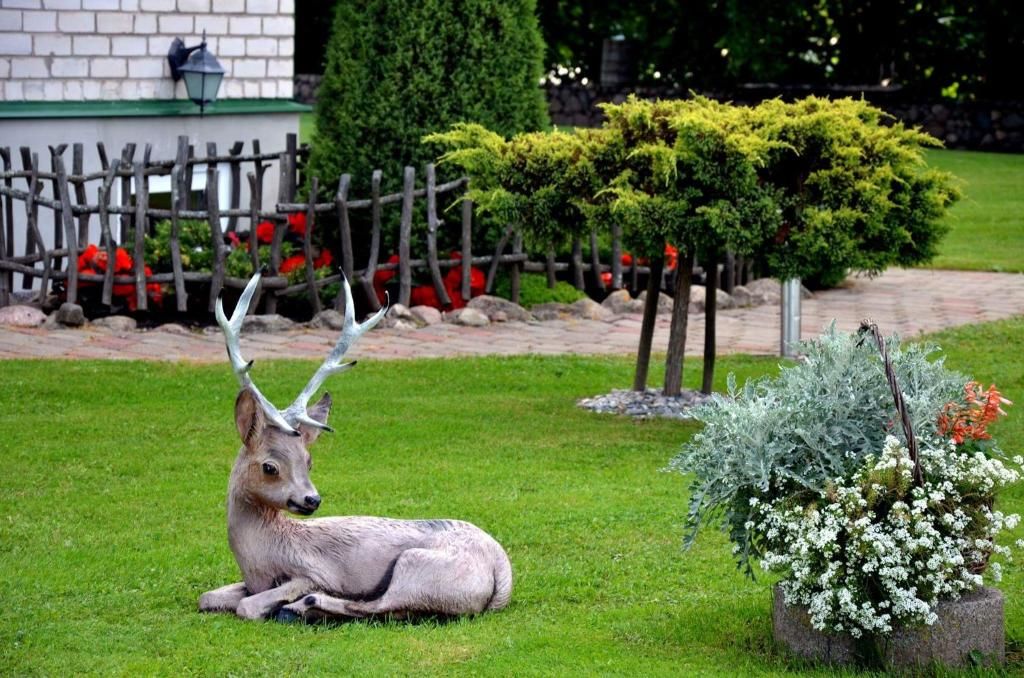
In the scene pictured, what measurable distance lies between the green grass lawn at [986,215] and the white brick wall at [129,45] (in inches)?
311

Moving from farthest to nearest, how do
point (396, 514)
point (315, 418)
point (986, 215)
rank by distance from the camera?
point (986, 215), point (396, 514), point (315, 418)

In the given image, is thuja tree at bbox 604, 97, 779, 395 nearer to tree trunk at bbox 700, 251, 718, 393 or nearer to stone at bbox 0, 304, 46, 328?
tree trunk at bbox 700, 251, 718, 393

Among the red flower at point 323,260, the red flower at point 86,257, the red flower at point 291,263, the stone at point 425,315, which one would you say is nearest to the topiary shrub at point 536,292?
the stone at point 425,315

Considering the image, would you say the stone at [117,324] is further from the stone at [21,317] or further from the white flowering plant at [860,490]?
the white flowering plant at [860,490]

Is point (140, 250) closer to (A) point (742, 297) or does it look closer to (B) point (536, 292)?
(B) point (536, 292)

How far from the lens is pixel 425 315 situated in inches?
575

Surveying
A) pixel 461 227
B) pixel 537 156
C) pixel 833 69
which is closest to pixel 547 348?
pixel 461 227

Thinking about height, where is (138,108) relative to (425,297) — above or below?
above

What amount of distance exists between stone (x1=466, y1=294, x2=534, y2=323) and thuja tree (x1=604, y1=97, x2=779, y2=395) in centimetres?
483

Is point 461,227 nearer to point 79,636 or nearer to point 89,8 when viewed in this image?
point 89,8

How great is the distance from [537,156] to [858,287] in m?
8.41

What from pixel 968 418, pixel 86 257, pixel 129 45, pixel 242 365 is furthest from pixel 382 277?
pixel 968 418

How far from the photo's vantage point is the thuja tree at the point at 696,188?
9.84m

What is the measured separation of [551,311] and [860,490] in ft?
32.2
